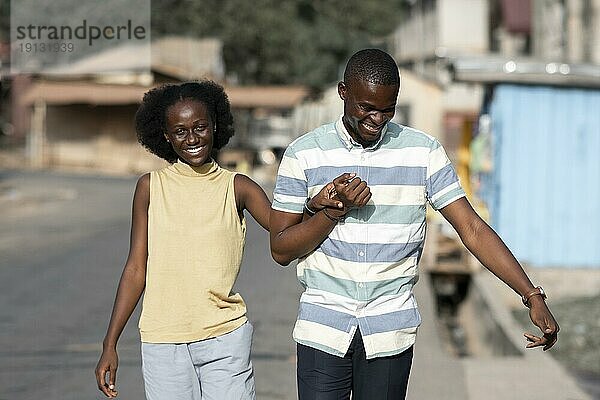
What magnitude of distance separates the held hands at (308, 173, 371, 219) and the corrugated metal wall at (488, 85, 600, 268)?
1076 cm

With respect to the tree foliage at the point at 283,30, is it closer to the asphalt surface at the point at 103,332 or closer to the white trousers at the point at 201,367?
the asphalt surface at the point at 103,332

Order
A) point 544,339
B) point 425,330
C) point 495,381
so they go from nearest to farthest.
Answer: point 544,339 → point 495,381 → point 425,330

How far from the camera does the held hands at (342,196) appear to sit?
3.14 metres

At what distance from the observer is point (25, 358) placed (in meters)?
7.78

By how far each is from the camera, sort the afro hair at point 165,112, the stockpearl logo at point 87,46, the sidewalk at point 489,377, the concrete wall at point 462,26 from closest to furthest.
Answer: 1. the afro hair at point 165,112
2. the sidewalk at point 489,377
3. the stockpearl logo at point 87,46
4. the concrete wall at point 462,26

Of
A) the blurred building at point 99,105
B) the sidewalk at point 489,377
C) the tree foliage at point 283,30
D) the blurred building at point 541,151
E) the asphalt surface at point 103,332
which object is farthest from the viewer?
the tree foliage at point 283,30

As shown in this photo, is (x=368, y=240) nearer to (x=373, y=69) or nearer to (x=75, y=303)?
(x=373, y=69)

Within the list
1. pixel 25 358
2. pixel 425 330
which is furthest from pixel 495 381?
pixel 25 358

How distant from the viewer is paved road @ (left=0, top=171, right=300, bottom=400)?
7152 millimetres

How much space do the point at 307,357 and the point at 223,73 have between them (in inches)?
1856

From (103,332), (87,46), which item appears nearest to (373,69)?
(103,332)

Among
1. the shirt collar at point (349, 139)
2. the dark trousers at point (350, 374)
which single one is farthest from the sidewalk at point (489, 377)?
the shirt collar at point (349, 139)

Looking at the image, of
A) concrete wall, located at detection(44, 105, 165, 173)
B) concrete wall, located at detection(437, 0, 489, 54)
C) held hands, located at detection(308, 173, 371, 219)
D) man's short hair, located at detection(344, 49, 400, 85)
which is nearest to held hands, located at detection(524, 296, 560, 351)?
held hands, located at detection(308, 173, 371, 219)

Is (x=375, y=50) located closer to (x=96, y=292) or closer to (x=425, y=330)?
(x=425, y=330)
